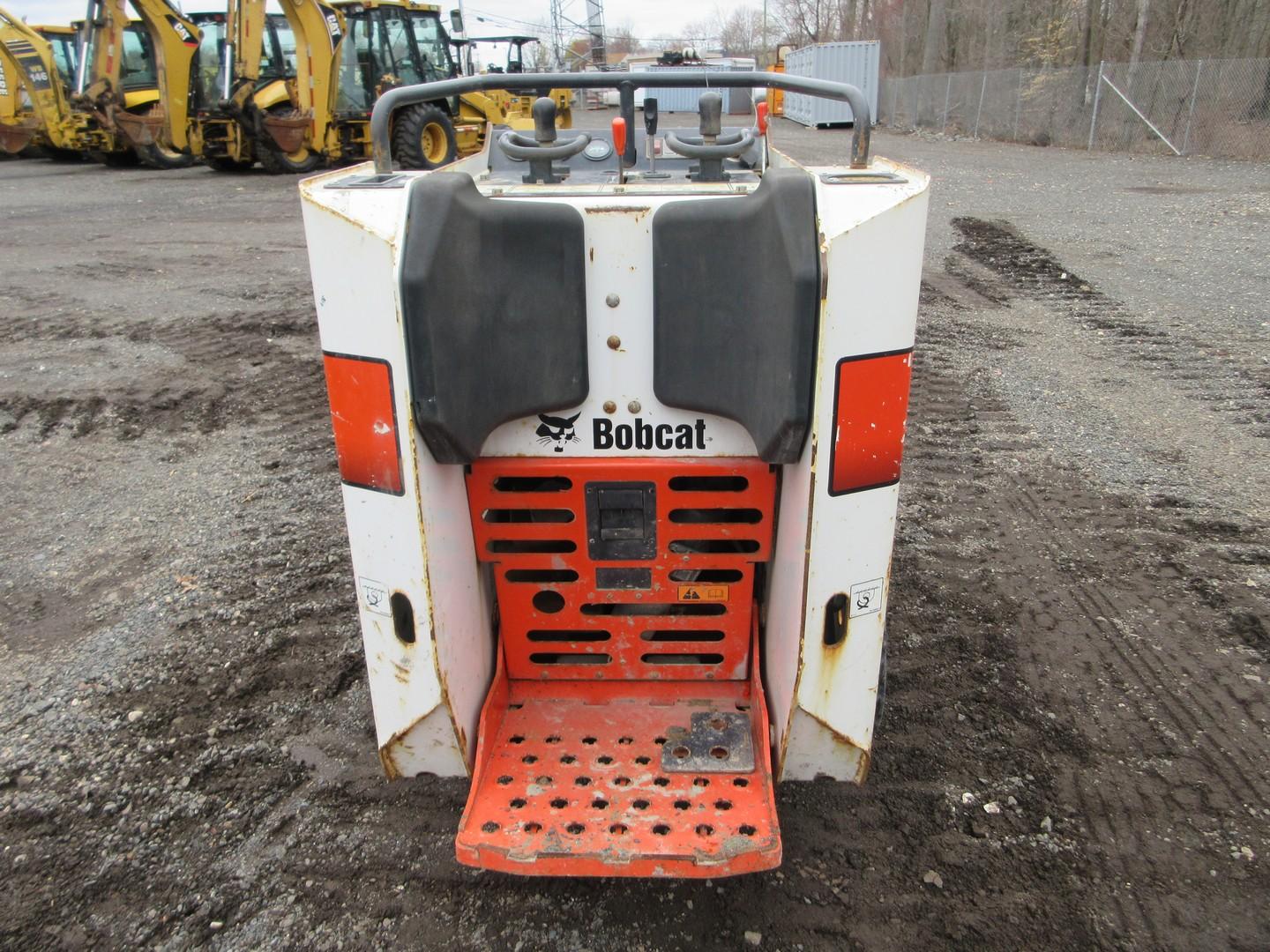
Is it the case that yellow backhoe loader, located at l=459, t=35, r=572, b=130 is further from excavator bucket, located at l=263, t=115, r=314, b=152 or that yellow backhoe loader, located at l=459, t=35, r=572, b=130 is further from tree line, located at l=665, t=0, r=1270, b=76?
tree line, located at l=665, t=0, r=1270, b=76

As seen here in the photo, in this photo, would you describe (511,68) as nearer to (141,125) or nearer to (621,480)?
(141,125)

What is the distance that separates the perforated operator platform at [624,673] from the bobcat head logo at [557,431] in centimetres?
5

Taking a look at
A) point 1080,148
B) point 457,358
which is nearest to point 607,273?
point 457,358

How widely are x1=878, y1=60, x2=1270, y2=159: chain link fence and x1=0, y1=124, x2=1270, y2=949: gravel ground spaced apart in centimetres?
1355

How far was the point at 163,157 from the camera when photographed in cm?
1778

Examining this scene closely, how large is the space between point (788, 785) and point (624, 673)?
21.7 inches

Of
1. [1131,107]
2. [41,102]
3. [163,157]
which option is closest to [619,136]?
[163,157]

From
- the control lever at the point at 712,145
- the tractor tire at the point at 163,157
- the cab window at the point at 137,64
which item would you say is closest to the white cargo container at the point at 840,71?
the cab window at the point at 137,64

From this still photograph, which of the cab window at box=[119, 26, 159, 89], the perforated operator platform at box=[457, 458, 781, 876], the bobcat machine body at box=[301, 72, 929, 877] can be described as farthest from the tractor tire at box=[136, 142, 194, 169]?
the perforated operator platform at box=[457, 458, 781, 876]

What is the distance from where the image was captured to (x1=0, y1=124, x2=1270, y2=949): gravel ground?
226 centimetres

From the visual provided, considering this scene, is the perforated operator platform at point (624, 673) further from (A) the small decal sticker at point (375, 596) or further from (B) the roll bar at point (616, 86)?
(B) the roll bar at point (616, 86)

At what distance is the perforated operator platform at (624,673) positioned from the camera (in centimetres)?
209

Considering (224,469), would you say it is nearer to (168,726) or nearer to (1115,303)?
(168,726)

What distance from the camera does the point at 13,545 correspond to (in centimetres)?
425
